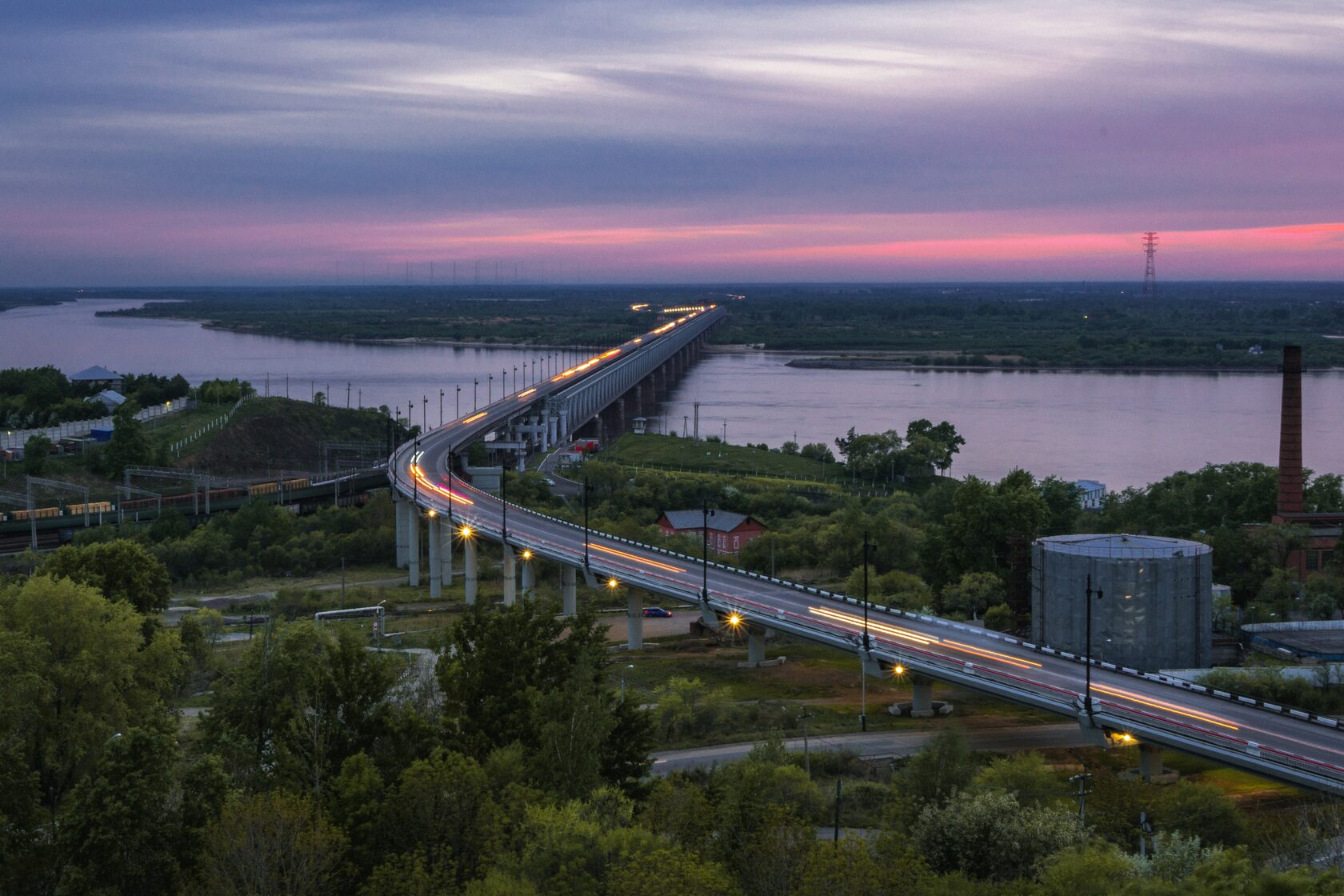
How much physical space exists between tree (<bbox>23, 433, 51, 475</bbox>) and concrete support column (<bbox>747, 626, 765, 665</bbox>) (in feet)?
141

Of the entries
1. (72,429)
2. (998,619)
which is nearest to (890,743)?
(998,619)

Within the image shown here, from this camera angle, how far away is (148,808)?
1867cm

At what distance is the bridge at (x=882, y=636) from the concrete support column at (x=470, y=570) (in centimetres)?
5

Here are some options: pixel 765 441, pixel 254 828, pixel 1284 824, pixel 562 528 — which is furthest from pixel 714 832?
pixel 765 441

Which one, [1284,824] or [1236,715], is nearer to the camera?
[1284,824]

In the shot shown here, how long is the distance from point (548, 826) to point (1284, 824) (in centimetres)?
1177

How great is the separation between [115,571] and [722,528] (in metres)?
27.3

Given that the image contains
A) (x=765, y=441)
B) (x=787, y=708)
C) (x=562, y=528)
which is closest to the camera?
(x=787, y=708)

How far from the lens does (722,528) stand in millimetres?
56375

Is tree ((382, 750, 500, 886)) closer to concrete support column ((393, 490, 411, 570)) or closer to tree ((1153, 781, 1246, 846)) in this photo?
tree ((1153, 781, 1246, 846))

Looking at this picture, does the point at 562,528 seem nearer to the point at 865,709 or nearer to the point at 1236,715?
the point at 865,709

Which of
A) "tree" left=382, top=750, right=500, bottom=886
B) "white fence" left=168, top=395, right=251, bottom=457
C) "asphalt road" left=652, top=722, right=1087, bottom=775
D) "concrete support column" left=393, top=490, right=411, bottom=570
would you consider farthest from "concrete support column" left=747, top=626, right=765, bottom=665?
"white fence" left=168, top=395, right=251, bottom=457

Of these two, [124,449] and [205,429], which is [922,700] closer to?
[124,449]

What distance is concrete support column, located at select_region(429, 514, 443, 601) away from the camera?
166 feet
